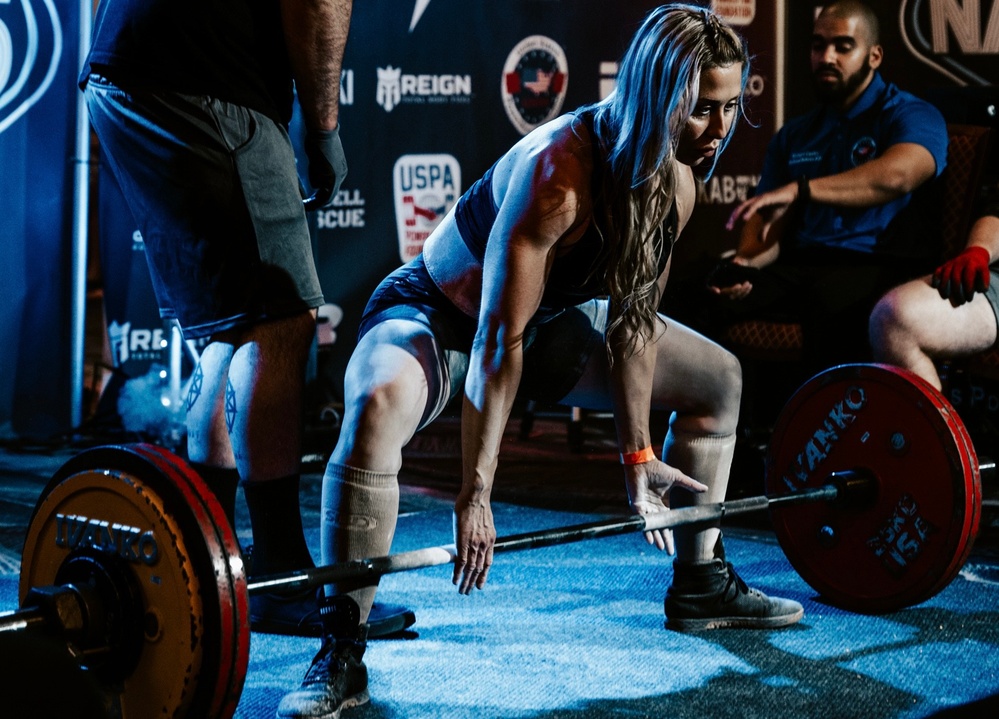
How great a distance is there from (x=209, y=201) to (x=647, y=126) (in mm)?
820

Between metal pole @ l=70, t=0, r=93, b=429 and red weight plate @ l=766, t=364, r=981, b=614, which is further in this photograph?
metal pole @ l=70, t=0, r=93, b=429

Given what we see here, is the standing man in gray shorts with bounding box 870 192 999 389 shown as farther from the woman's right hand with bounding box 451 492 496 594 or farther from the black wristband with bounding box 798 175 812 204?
the woman's right hand with bounding box 451 492 496 594

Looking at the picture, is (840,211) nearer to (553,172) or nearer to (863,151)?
(863,151)

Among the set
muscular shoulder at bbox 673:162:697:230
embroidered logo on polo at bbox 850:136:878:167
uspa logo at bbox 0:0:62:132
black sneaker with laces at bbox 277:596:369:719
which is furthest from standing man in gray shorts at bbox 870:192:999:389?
uspa logo at bbox 0:0:62:132

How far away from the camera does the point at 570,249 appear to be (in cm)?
193

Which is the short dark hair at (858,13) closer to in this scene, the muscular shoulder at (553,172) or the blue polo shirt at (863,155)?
the blue polo shirt at (863,155)

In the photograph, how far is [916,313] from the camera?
2984 mm

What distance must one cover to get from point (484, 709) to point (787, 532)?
88cm

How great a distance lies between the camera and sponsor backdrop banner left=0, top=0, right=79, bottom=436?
4352mm

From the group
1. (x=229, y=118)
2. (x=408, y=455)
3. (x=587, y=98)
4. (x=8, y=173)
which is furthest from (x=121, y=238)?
(x=229, y=118)

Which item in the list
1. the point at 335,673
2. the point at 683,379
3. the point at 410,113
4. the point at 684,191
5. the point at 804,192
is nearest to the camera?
the point at 335,673

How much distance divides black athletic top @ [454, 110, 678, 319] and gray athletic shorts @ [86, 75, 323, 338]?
0.31 metres

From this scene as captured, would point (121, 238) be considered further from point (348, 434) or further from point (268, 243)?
point (348, 434)

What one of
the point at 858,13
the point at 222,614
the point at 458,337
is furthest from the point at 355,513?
the point at 858,13
